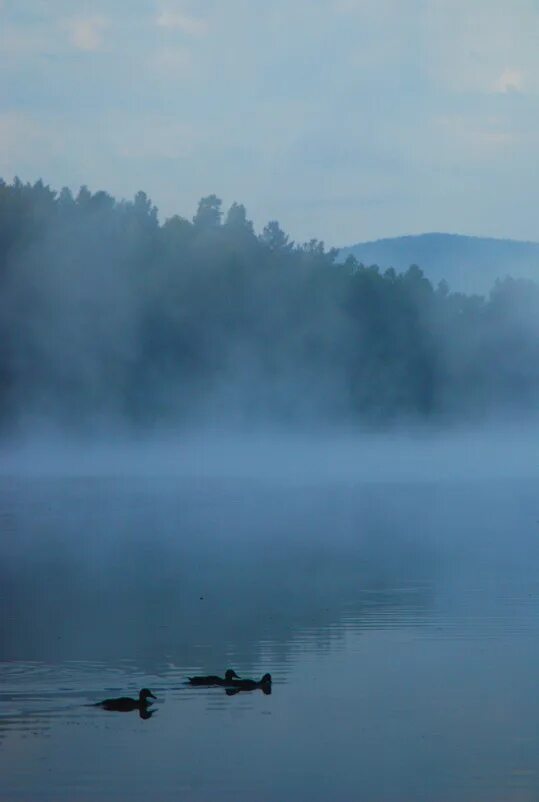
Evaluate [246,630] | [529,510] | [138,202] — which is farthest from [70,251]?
[246,630]

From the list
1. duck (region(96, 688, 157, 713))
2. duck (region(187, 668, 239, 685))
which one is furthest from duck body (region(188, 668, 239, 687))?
duck (region(96, 688, 157, 713))

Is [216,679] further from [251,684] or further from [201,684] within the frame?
[251,684]

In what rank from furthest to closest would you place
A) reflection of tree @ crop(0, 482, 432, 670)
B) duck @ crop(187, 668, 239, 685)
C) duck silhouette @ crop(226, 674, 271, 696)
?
reflection of tree @ crop(0, 482, 432, 670), duck @ crop(187, 668, 239, 685), duck silhouette @ crop(226, 674, 271, 696)

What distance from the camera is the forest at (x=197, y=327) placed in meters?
66.1

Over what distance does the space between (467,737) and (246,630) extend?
4.22m

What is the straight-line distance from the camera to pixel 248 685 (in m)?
11.0

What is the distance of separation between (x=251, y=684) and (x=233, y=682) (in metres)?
0.12

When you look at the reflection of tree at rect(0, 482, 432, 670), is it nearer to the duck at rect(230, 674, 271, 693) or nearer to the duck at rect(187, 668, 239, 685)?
the duck at rect(187, 668, 239, 685)

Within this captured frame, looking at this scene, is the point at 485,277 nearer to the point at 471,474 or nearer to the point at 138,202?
the point at 138,202

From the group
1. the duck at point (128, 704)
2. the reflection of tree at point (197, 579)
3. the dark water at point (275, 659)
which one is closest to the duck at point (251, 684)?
the dark water at point (275, 659)

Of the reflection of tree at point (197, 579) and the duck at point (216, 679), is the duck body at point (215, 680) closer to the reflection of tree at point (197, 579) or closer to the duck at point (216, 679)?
the duck at point (216, 679)

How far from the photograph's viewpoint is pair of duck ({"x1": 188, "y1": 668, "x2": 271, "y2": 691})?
36.0 ft

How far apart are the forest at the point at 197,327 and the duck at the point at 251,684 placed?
51.6 m

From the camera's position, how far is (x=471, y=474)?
1535 inches
